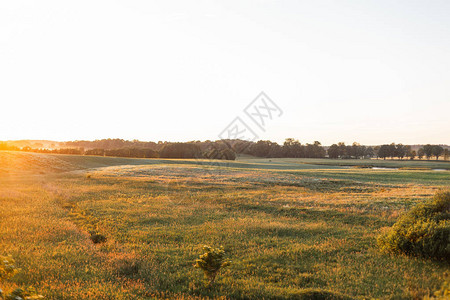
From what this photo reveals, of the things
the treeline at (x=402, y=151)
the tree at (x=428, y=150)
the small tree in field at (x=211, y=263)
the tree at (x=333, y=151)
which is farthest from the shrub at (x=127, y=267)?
the tree at (x=428, y=150)

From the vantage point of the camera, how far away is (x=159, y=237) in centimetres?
1566

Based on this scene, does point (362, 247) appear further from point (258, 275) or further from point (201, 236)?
point (201, 236)

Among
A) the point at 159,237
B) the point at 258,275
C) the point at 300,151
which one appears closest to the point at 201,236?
the point at 159,237

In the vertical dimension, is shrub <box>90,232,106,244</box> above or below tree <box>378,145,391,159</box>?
below

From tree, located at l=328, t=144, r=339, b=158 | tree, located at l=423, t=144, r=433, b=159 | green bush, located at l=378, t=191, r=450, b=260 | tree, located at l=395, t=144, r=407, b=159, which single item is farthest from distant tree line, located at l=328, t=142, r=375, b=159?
green bush, located at l=378, t=191, r=450, b=260

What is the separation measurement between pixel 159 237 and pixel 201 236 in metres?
2.37

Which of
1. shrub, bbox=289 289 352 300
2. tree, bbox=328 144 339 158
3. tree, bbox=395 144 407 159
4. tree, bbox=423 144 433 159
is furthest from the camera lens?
tree, bbox=328 144 339 158

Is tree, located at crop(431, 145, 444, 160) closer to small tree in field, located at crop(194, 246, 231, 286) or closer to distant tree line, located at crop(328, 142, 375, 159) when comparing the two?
distant tree line, located at crop(328, 142, 375, 159)

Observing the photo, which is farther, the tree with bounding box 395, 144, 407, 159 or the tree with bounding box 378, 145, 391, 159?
the tree with bounding box 378, 145, 391, 159

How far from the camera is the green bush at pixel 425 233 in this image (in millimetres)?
11234

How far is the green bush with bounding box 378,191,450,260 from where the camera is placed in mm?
11234

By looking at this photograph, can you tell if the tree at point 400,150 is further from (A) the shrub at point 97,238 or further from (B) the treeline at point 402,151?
(A) the shrub at point 97,238

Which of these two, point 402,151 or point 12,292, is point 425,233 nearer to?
point 12,292

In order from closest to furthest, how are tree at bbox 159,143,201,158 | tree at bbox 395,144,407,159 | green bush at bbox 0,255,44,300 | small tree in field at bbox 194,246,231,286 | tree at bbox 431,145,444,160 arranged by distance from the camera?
green bush at bbox 0,255,44,300, small tree in field at bbox 194,246,231,286, tree at bbox 159,143,201,158, tree at bbox 431,145,444,160, tree at bbox 395,144,407,159
